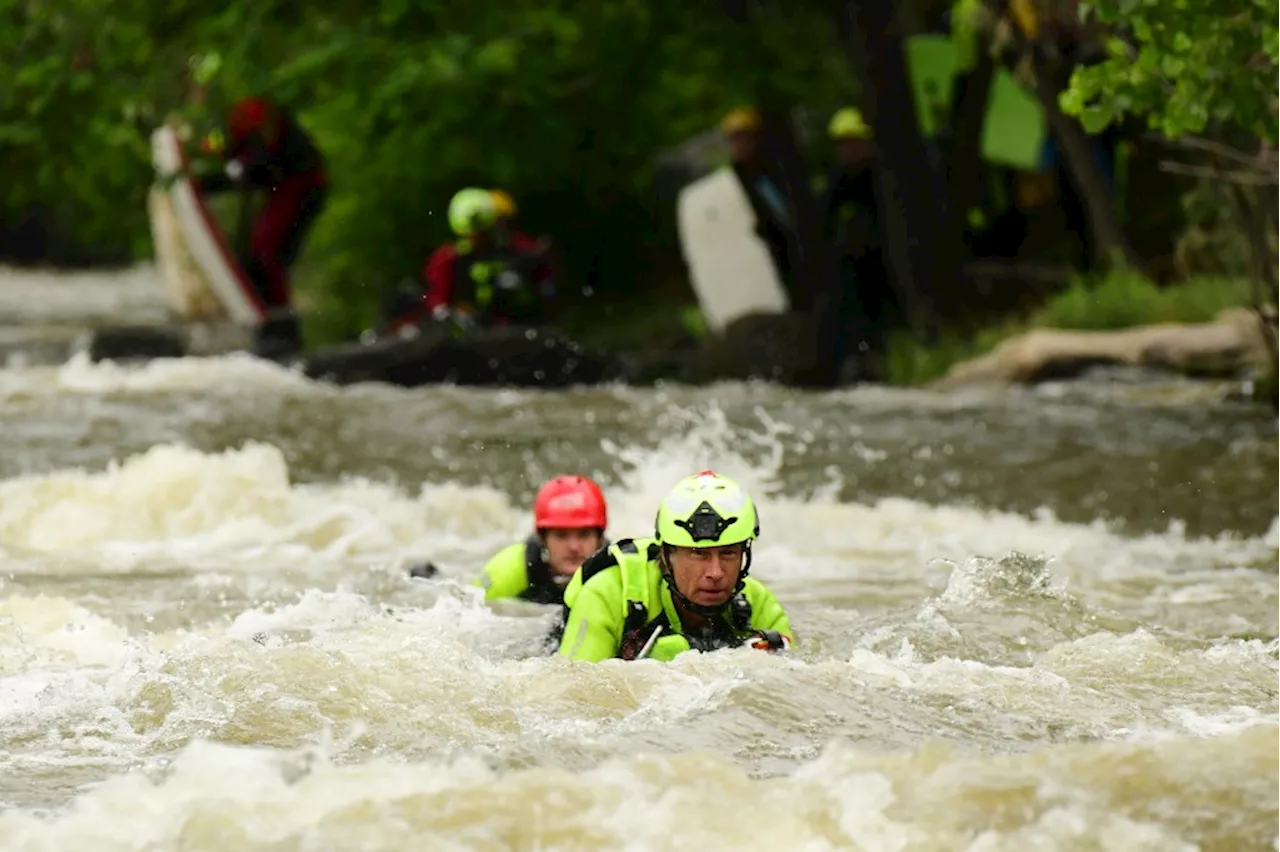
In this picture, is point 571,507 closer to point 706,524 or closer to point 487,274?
point 706,524

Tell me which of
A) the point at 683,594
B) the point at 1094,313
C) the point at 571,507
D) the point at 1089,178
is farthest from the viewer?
the point at 1089,178

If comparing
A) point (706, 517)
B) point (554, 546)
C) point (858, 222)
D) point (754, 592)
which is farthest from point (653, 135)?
point (706, 517)

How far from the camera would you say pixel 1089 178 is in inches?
624

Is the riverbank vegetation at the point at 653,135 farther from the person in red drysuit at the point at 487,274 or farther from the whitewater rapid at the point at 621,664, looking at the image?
the whitewater rapid at the point at 621,664

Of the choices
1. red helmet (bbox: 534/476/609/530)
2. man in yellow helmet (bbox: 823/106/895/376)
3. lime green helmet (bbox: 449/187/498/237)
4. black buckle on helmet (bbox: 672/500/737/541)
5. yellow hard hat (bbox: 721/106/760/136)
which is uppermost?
yellow hard hat (bbox: 721/106/760/136)

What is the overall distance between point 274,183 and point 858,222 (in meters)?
5.60

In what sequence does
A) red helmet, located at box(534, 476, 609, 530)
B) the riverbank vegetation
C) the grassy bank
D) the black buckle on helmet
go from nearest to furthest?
the black buckle on helmet
red helmet, located at box(534, 476, 609, 530)
the grassy bank
the riverbank vegetation

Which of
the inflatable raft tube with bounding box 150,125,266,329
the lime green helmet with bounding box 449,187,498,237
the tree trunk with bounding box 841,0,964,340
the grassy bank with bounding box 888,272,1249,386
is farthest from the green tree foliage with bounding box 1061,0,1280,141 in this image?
the inflatable raft tube with bounding box 150,125,266,329

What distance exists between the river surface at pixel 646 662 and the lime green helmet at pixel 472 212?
1768 millimetres

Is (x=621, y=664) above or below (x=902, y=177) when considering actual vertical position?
below

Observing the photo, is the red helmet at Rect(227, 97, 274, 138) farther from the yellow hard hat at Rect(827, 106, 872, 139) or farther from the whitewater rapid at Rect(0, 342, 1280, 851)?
the yellow hard hat at Rect(827, 106, 872, 139)

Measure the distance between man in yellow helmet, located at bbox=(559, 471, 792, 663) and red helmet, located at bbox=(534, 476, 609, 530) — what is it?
130cm

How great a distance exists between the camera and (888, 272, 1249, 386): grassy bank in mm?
14734

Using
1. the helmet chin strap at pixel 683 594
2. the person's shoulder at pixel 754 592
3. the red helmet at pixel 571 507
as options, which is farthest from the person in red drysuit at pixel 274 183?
the helmet chin strap at pixel 683 594
